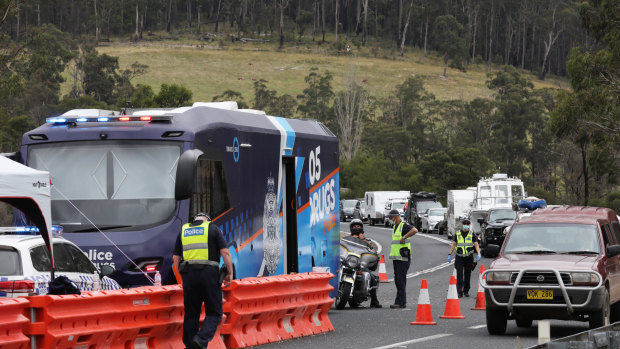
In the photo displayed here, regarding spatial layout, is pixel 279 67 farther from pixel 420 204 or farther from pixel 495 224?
pixel 495 224

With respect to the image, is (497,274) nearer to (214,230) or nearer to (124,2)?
(214,230)

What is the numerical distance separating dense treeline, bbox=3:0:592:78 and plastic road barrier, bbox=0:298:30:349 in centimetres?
13842

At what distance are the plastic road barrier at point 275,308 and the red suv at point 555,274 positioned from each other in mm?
2334

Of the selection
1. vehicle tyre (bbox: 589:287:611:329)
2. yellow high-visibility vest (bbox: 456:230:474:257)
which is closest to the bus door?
vehicle tyre (bbox: 589:287:611:329)

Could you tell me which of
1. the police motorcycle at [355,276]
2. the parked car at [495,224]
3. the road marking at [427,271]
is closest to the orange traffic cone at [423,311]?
the police motorcycle at [355,276]

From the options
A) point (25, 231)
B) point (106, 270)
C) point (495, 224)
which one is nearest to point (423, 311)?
point (106, 270)

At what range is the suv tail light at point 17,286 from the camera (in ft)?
37.5

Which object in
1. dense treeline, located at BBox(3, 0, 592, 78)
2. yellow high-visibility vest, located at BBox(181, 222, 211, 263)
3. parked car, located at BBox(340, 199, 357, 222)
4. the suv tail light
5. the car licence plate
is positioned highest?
yellow high-visibility vest, located at BBox(181, 222, 211, 263)

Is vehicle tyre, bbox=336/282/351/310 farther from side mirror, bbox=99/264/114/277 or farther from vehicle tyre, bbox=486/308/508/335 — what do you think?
side mirror, bbox=99/264/114/277

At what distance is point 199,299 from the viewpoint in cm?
1158

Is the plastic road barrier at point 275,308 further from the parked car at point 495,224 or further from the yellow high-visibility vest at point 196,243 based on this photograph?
the parked car at point 495,224

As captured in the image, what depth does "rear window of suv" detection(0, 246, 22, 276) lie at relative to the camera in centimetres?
1157

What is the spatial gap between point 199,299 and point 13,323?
9.23ft

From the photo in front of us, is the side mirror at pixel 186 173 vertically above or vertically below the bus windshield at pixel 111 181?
above
